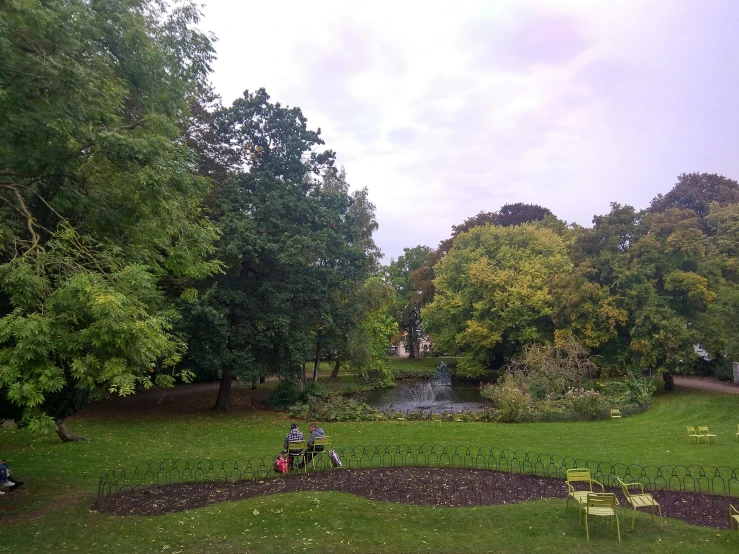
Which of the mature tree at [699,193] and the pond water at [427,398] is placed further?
the mature tree at [699,193]

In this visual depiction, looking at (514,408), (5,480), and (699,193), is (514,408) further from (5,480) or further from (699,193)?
(699,193)

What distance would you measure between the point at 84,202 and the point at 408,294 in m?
48.6

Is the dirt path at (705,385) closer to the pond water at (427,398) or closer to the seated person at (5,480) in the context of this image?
the pond water at (427,398)

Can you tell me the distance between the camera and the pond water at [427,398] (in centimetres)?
2852

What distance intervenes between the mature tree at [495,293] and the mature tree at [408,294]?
1018cm

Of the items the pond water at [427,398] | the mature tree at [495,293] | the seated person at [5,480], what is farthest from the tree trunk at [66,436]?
the mature tree at [495,293]

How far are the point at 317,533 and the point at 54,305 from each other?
5508 millimetres

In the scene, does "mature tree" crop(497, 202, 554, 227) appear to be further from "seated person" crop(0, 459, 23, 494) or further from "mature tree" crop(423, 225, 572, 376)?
"seated person" crop(0, 459, 23, 494)

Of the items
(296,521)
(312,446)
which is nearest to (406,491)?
(296,521)

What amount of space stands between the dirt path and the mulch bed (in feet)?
67.2

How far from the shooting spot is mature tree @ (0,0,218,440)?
6699 mm

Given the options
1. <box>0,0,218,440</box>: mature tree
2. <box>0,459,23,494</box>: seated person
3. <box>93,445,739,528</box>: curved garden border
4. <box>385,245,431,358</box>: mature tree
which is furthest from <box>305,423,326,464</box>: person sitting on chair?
<box>385,245,431,358</box>: mature tree

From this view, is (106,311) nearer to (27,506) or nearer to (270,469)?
(27,506)

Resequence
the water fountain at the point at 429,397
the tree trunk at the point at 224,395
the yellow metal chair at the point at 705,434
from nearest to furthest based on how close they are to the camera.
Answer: the yellow metal chair at the point at 705,434 < the tree trunk at the point at 224,395 < the water fountain at the point at 429,397
